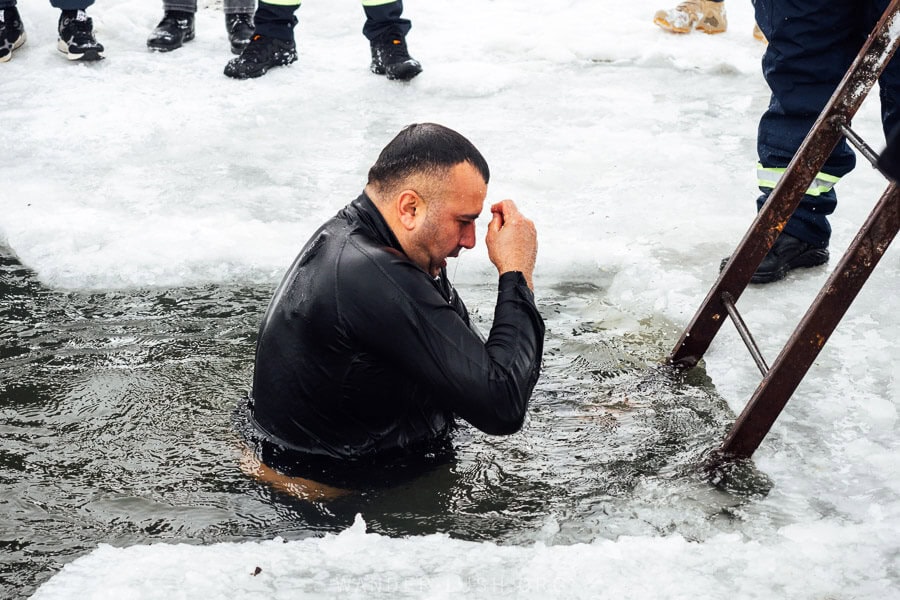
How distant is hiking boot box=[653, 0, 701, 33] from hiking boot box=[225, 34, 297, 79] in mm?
2737

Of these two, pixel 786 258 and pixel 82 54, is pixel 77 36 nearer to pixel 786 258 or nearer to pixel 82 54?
pixel 82 54

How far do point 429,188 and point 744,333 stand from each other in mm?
1295

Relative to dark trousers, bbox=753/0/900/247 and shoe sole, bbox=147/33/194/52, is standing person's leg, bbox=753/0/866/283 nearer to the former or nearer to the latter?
dark trousers, bbox=753/0/900/247

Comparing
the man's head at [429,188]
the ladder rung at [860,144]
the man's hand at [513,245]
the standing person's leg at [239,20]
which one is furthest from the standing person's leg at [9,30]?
the ladder rung at [860,144]

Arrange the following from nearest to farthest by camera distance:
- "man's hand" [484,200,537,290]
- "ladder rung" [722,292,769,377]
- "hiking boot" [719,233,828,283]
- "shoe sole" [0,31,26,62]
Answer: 1. "man's hand" [484,200,537,290]
2. "ladder rung" [722,292,769,377]
3. "hiking boot" [719,233,828,283]
4. "shoe sole" [0,31,26,62]

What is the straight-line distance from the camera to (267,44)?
262 inches

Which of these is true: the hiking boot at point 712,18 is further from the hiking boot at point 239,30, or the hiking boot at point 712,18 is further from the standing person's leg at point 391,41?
the hiking boot at point 239,30

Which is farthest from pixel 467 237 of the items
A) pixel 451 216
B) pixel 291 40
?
pixel 291 40

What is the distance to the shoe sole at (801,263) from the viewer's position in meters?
4.14

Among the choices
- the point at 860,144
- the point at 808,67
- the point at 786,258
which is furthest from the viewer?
the point at 786,258

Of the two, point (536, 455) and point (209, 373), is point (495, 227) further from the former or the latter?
point (209, 373)

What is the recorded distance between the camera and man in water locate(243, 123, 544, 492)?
256cm

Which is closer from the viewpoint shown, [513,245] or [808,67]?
[513,245]

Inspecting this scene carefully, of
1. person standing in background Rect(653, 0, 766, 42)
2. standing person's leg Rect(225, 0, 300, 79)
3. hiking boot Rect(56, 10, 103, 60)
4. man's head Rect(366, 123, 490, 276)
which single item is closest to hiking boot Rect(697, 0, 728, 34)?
person standing in background Rect(653, 0, 766, 42)
